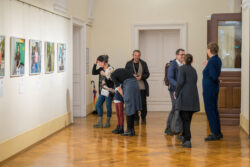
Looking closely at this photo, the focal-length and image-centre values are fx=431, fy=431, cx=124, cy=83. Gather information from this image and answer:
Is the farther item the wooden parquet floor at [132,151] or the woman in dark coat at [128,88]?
the woman in dark coat at [128,88]

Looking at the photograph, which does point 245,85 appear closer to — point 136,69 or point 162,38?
point 136,69

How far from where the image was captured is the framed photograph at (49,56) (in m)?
8.69

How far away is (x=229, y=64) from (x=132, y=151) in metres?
4.32

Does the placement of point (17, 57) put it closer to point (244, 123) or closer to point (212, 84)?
point (212, 84)

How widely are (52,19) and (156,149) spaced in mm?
3590

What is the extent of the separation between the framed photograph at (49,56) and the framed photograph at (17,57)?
132 centimetres

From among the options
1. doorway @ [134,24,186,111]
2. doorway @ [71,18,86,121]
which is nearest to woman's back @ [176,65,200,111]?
doorway @ [71,18,86,121]

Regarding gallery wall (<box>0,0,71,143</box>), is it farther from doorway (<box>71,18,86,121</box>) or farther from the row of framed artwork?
doorway (<box>71,18,86,121</box>)

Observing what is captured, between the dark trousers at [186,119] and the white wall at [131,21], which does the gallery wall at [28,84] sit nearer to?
the dark trousers at [186,119]

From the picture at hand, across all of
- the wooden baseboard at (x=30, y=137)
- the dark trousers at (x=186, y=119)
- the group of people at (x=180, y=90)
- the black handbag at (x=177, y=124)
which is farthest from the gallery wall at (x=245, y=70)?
the wooden baseboard at (x=30, y=137)

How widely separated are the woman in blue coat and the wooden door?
6.82 ft

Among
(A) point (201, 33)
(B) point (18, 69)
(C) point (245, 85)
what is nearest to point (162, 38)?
(A) point (201, 33)

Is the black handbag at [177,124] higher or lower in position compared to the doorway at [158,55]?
lower

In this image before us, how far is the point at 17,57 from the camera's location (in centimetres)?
712
